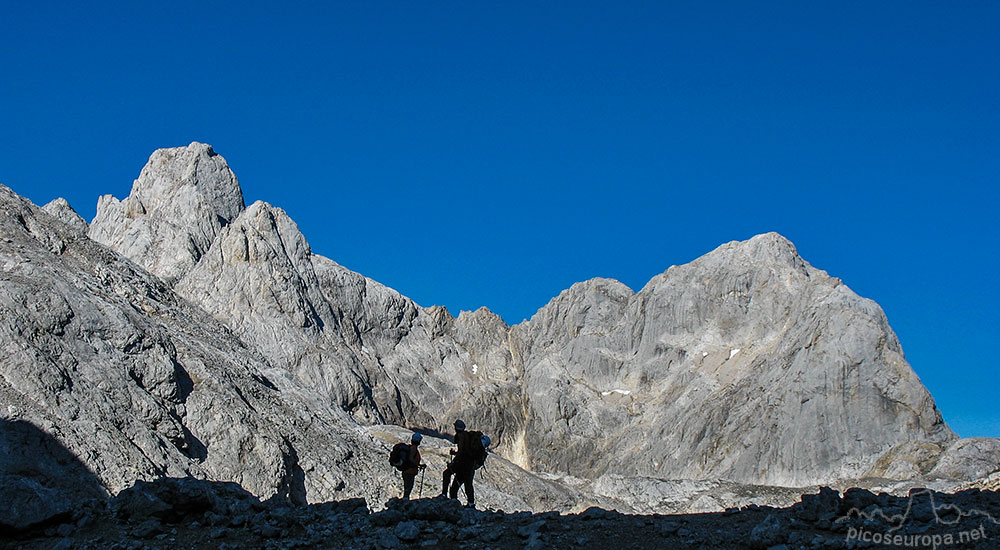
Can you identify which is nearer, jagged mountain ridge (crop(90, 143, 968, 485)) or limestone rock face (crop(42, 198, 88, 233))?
jagged mountain ridge (crop(90, 143, 968, 485))

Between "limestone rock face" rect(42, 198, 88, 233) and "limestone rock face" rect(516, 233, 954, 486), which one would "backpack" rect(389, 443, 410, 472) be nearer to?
"limestone rock face" rect(516, 233, 954, 486)

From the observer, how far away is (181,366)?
54.0 meters

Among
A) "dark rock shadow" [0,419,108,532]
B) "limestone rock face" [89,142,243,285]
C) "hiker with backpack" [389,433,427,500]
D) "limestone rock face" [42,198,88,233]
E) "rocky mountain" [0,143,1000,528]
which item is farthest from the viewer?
"limestone rock face" [42,198,88,233]

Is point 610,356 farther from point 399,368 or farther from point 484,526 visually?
Result: point 484,526

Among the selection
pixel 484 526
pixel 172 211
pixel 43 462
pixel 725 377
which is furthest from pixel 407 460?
pixel 172 211

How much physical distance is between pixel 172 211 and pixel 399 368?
40.3 metres

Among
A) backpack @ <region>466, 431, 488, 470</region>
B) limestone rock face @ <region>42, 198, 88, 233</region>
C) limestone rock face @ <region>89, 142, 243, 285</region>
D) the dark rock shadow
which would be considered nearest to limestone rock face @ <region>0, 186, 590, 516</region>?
the dark rock shadow

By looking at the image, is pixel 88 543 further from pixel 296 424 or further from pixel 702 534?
pixel 296 424

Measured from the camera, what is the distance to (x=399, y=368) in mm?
129000

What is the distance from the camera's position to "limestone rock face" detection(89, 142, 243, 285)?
119312mm

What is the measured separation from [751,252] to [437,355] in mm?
50201

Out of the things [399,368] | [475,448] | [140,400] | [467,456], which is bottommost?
[467,456]

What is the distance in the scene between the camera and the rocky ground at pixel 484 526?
15133 millimetres

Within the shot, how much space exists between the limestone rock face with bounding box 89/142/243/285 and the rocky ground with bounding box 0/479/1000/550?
10434 centimetres
